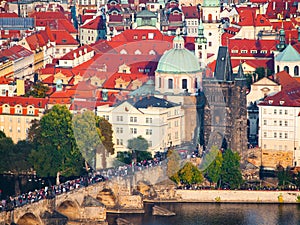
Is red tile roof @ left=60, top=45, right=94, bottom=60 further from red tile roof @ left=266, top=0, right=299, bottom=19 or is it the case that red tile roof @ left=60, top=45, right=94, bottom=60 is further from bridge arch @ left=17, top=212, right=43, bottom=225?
bridge arch @ left=17, top=212, right=43, bottom=225

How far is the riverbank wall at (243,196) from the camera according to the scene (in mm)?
59719

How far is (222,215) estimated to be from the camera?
57.8 metres

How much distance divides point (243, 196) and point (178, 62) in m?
10.1

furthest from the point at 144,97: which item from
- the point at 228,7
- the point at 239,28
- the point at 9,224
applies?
the point at 228,7

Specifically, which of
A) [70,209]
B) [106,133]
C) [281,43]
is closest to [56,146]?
[106,133]

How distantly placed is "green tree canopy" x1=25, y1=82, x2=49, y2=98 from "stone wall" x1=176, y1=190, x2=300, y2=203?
37.6 feet

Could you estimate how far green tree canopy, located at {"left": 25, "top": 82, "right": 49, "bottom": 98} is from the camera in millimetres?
69625

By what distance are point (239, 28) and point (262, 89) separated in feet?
69.1

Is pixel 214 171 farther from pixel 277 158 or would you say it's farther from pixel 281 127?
pixel 281 127

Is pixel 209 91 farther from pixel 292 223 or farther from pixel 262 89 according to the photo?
pixel 292 223

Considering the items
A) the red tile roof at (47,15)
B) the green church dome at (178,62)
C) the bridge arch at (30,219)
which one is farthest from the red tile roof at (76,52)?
the bridge arch at (30,219)

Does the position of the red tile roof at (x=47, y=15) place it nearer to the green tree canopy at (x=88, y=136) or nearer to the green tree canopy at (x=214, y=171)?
the green tree canopy at (x=88, y=136)

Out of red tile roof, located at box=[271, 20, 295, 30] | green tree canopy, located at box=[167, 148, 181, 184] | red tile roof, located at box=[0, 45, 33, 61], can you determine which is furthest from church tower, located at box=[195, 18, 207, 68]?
red tile roof, located at box=[271, 20, 295, 30]

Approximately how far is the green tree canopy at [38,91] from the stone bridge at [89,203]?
1011 cm
